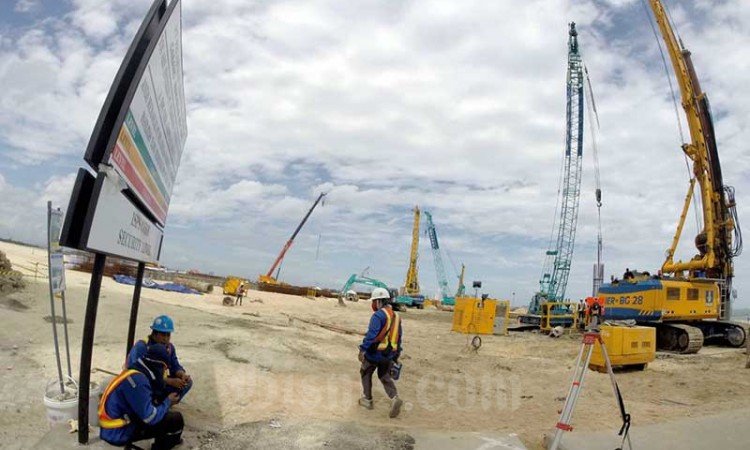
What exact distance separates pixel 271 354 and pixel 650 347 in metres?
9.40

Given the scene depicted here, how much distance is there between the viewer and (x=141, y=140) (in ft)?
15.4

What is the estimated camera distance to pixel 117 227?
446 cm

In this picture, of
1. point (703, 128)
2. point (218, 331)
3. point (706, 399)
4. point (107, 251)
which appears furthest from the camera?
point (703, 128)

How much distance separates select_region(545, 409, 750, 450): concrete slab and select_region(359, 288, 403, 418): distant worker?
2203mm

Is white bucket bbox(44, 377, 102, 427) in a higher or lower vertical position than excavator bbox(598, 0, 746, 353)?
lower

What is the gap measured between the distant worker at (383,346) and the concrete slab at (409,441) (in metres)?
1.01

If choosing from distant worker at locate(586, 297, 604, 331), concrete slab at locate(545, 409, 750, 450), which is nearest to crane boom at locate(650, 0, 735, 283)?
concrete slab at locate(545, 409, 750, 450)

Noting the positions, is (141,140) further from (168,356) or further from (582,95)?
(582,95)

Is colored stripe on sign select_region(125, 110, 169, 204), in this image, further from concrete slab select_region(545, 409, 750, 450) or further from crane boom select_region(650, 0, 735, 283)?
crane boom select_region(650, 0, 735, 283)

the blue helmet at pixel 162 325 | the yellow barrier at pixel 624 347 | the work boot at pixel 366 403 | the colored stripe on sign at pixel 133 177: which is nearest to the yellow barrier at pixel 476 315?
the yellow barrier at pixel 624 347

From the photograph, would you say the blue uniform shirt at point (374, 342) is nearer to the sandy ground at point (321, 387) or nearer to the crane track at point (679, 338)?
the sandy ground at point (321, 387)

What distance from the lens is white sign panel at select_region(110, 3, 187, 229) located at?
424 cm

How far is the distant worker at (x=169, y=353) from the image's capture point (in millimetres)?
4977

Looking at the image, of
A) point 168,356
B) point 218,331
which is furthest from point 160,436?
point 218,331
